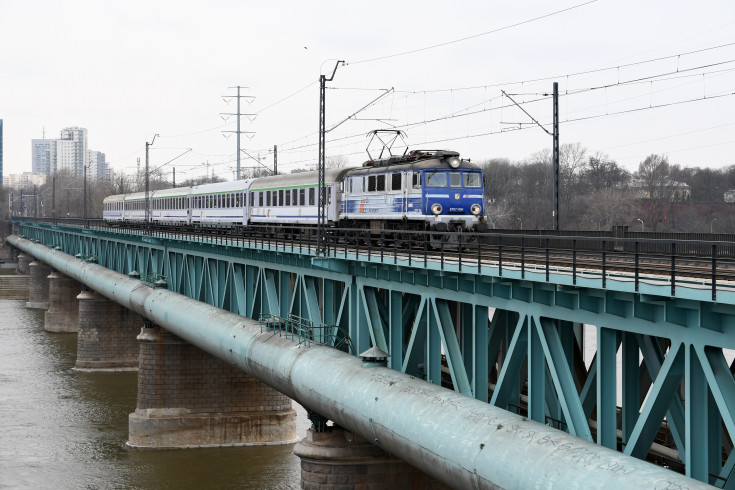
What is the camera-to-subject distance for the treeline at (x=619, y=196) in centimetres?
5672

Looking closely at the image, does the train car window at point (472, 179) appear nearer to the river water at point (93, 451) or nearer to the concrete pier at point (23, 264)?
the river water at point (93, 451)

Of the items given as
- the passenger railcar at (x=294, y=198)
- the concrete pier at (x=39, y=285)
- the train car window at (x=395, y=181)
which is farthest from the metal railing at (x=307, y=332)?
the concrete pier at (x=39, y=285)

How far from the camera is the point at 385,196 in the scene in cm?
3462

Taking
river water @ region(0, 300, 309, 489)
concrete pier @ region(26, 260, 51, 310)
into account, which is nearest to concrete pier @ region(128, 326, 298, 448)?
river water @ region(0, 300, 309, 489)

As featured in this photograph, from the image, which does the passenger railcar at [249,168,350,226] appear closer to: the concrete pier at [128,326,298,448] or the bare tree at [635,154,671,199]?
the concrete pier at [128,326,298,448]

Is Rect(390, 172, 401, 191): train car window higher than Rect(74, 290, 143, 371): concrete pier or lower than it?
higher

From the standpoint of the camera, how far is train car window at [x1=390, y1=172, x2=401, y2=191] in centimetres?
3347

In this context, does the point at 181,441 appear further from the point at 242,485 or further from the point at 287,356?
the point at 287,356

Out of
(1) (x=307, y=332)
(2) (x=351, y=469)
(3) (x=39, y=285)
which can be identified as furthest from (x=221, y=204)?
(3) (x=39, y=285)

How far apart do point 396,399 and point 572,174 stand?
145 ft

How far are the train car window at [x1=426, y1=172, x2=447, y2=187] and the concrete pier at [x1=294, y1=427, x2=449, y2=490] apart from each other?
9.33 meters

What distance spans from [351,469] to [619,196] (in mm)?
34756

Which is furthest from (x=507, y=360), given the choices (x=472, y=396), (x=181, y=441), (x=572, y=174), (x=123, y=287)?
(x=572, y=174)

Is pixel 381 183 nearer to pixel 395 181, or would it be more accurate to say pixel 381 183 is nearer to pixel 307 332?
pixel 395 181
